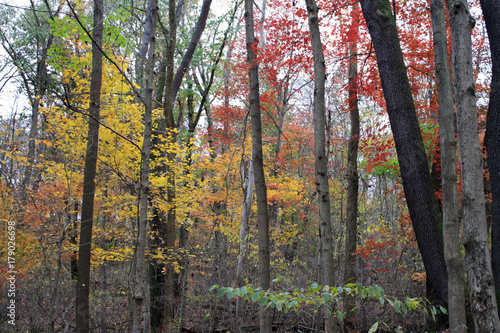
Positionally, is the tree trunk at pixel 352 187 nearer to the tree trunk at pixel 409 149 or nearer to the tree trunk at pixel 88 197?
the tree trunk at pixel 409 149

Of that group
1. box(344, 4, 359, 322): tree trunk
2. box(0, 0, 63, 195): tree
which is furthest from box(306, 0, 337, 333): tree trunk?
box(0, 0, 63, 195): tree

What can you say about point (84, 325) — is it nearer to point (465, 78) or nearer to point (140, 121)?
point (140, 121)

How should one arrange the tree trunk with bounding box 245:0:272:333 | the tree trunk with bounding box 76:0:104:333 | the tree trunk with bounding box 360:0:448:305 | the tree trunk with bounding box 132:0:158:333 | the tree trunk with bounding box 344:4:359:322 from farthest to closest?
1. the tree trunk with bounding box 344:4:359:322
2. the tree trunk with bounding box 76:0:104:333
3. the tree trunk with bounding box 245:0:272:333
4. the tree trunk with bounding box 360:0:448:305
5. the tree trunk with bounding box 132:0:158:333

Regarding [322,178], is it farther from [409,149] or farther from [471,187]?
[471,187]

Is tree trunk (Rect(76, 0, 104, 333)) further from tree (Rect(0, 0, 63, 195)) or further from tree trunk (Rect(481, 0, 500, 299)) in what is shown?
tree (Rect(0, 0, 63, 195))

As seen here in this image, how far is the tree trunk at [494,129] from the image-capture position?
3779mm

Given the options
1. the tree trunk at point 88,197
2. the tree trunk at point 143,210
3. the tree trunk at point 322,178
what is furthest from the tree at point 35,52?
the tree trunk at point 322,178

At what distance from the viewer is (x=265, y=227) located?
4.48 metres

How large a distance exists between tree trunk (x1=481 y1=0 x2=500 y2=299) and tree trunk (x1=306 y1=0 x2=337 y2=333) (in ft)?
6.52

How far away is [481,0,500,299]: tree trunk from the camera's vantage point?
12.4 feet

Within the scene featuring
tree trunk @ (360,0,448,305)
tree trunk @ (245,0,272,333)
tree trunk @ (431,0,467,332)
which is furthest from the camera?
tree trunk @ (245,0,272,333)

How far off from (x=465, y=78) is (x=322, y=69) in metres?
1.65

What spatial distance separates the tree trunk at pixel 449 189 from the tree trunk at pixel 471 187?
10 cm

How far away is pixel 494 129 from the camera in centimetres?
390
